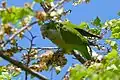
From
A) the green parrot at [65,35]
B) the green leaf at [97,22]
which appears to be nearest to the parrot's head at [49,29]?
the green parrot at [65,35]

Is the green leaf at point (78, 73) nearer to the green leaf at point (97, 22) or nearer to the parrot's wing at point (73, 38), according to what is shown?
the parrot's wing at point (73, 38)

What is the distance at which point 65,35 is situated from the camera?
3.38 meters

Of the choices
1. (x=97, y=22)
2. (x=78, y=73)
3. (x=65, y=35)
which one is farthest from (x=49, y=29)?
(x=97, y=22)

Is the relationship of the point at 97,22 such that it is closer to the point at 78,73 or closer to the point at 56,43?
the point at 56,43

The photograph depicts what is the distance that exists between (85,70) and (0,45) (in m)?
0.66

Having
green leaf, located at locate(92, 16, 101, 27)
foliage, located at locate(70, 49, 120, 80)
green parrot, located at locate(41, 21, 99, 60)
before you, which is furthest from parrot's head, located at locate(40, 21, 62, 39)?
green leaf, located at locate(92, 16, 101, 27)

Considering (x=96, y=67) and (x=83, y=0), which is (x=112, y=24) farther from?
(x=96, y=67)

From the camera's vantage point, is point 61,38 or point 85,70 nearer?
point 85,70

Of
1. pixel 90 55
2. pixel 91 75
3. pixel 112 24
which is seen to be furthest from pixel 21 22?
pixel 112 24

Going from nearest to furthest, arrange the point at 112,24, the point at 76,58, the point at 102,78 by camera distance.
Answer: the point at 102,78 < the point at 76,58 < the point at 112,24

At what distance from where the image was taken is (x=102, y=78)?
2.42 meters

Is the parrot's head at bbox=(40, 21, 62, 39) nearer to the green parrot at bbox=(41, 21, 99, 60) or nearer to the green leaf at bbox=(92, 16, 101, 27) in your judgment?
the green parrot at bbox=(41, 21, 99, 60)

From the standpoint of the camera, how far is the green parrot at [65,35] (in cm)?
326

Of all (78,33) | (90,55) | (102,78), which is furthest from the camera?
(90,55)
